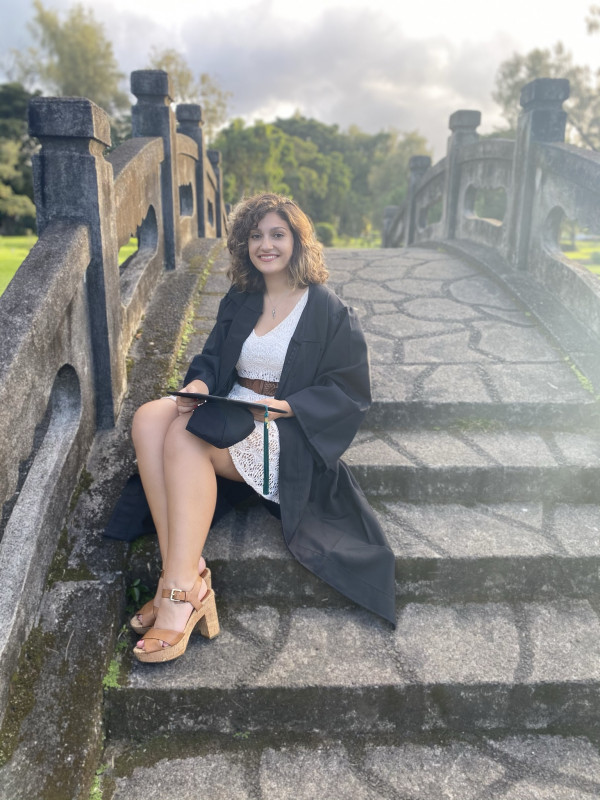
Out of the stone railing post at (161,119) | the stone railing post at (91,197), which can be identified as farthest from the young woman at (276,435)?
the stone railing post at (161,119)

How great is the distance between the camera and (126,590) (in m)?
2.55

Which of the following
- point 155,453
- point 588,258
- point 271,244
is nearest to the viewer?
point 155,453

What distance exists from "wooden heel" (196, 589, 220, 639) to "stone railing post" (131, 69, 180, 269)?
11.4ft

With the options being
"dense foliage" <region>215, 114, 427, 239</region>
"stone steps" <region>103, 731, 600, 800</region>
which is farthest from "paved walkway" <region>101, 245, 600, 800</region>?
"dense foliage" <region>215, 114, 427, 239</region>

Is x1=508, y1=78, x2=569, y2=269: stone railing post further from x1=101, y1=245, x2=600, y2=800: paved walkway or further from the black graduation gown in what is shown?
the black graduation gown

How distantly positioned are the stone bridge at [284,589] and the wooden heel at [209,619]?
5 cm

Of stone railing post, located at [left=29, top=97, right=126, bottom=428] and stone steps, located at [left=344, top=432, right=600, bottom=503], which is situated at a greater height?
stone railing post, located at [left=29, top=97, right=126, bottom=428]

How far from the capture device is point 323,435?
2.64 m

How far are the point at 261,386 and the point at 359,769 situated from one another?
5.06 ft

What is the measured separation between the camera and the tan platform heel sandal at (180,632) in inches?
88.0

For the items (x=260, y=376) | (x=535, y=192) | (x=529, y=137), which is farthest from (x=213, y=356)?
(x=529, y=137)

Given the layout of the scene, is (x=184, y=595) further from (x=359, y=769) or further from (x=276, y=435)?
(x=359, y=769)

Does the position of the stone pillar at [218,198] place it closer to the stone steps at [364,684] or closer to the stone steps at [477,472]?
the stone steps at [477,472]

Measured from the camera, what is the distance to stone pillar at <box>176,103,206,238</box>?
6.95m
